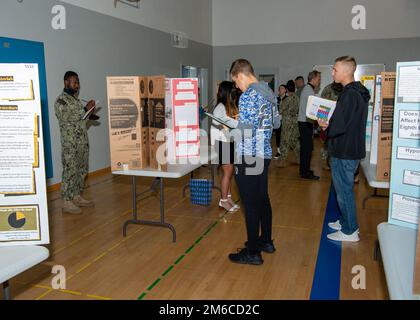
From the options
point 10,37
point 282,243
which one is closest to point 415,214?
point 282,243

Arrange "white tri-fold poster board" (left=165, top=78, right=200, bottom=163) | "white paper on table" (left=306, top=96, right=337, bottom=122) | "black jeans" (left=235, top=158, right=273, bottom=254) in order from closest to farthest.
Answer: "black jeans" (left=235, top=158, right=273, bottom=254)
"white paper on table" (left=306, top=96, right=337, bottom=122)
"white tri-fold poster board" (left=165, top=78, right=200, bottom=163)

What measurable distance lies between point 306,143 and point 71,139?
136 inches

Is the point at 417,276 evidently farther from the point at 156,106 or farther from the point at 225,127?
the point at 225,127

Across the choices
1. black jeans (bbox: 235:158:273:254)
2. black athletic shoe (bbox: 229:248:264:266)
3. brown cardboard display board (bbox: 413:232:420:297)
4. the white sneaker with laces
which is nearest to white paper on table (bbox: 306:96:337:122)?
black jeans (bbox: 235:158:273:254)

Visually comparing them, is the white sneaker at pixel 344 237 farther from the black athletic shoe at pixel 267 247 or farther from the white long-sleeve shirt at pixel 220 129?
the white long-sleeve shirt at pixel 220 129

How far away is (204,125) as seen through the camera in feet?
36.9

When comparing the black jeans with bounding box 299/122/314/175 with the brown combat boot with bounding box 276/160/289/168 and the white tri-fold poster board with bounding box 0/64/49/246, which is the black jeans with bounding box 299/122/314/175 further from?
the white tri-fold poster board with bounding box 0/64/49/246

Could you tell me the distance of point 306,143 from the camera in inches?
235

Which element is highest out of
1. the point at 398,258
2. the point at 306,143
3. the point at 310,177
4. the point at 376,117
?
the point at 376,117

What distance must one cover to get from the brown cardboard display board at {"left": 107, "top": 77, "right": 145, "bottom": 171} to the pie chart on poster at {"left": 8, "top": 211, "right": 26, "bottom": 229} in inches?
60.2

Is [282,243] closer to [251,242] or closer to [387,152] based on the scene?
[251,242]

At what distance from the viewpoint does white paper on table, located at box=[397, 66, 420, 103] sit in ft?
6.47

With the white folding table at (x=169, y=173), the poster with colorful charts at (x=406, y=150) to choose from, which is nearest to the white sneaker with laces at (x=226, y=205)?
the white folding table at (x=169, y=173)

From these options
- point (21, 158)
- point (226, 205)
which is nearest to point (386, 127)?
point (226, 205)
